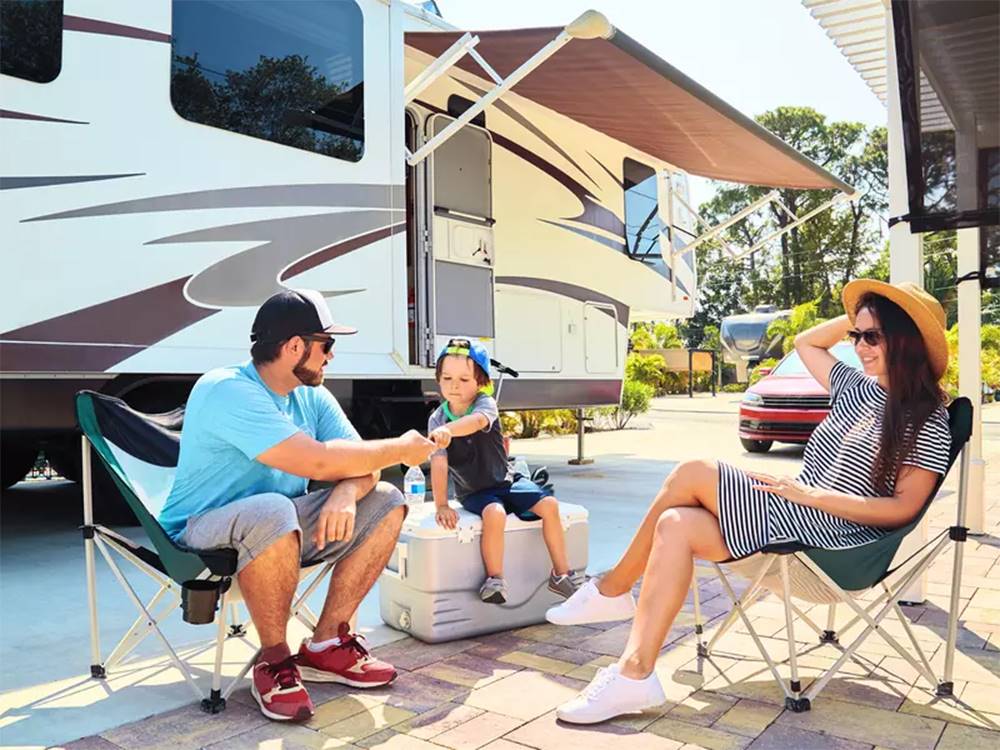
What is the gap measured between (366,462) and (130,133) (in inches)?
85.5

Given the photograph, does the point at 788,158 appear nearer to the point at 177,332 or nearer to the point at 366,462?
the point at 177,332

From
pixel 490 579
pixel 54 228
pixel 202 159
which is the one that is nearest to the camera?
pixel 490 579

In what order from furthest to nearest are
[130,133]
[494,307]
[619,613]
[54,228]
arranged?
[494,307], [130,133], [54,228], [619,613]

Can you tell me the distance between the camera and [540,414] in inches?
440

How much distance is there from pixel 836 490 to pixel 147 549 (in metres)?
1.80

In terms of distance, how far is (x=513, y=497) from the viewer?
9.71 feet

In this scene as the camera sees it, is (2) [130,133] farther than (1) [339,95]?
No

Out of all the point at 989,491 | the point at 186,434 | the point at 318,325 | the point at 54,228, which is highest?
the point at 54,228

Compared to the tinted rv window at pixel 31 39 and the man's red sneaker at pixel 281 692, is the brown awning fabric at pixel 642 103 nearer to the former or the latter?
the tinted rv window at pixel 31 39

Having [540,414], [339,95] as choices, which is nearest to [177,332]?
[339,95]

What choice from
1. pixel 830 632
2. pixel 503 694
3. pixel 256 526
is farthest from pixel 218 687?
pixel 830 632

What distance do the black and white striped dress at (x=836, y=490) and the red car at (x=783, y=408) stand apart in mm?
6079

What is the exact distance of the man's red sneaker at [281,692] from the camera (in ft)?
6.93

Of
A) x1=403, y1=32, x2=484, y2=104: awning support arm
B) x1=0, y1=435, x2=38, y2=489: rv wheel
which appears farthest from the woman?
x1=0, y1=435, x2=38, y2=489: rv wheel
